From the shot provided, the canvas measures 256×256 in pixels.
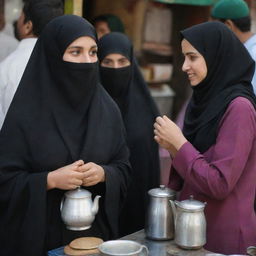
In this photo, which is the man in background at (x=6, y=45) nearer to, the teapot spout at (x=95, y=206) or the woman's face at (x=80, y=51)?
the woman's face at (x=80, y=51)

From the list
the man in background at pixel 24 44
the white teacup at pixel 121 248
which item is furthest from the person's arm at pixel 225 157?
the man in background at pixel 24 44

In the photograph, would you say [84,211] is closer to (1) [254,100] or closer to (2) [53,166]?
(2) [53,166]

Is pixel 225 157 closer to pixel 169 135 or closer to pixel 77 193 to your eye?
pixel 169 135

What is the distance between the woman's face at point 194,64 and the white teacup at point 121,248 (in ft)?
2.87

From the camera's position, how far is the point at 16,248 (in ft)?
9.21

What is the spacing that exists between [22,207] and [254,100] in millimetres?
1218

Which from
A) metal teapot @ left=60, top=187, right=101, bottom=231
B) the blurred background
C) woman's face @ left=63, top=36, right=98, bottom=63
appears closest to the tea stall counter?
metal teapot @ left=60, top=187, right=101, bottom=231

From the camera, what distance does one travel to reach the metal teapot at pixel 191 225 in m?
2.48

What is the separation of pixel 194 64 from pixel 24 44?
1.53 metres

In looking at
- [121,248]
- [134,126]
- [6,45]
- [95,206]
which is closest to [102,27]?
[6,45]

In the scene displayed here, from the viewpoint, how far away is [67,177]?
2654 mm

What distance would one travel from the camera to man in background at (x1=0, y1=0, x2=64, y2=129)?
3.64m

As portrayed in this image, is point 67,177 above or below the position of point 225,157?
below

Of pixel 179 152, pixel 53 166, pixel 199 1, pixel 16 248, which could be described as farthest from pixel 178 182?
pixel 199 1
